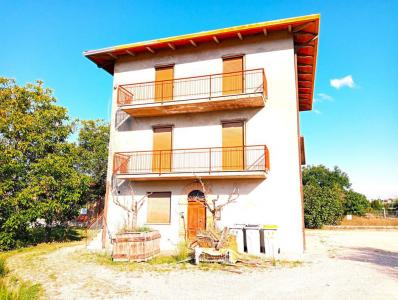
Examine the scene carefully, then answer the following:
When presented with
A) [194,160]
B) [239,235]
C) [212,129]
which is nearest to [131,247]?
[239,235]

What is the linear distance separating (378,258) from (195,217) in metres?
7.14

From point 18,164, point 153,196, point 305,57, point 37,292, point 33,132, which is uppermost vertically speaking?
point 305,57

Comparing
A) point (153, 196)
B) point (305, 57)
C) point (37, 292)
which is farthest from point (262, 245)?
point (305, 57)

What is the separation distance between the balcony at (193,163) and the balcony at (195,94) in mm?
1870

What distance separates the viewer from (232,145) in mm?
13453

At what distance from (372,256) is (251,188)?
5.15 metres

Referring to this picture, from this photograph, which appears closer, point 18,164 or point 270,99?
point 270,99

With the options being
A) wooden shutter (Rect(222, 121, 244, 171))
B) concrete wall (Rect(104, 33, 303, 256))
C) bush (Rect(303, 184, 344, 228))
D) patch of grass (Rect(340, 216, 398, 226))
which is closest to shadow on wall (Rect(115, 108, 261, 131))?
concrete wall (Rect(104, 33, 303, 256))

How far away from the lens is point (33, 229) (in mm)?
16594

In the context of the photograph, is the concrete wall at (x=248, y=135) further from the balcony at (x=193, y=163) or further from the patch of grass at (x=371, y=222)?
the patch of grass at (x=371, y=222)

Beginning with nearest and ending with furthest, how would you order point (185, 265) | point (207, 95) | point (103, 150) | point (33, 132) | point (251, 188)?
point (185, 265) < point (251, 188) < point (207, 95) < point (33, 132) < point (103, 150)

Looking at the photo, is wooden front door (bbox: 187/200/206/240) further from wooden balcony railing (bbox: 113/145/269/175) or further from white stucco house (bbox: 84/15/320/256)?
wooden balcony railing (bbox: 113/145/269/175)

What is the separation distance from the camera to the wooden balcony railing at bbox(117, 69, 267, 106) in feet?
44.3

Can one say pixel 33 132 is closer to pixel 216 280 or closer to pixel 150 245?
pixel 150 245
